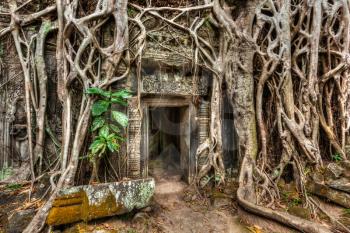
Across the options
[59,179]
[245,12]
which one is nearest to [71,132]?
[59,179]

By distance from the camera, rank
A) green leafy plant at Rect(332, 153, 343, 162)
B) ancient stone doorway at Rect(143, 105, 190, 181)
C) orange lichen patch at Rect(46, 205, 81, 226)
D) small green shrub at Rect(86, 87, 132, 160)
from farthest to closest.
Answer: ancient stone doorway at Rect(143, 105, 190, 181), green leafy plant at Rect(332, 153, 343, 162), small green shrub at Rect(86, 87, 132, 160), orange lichen patch at Rect(46, 205, 81, 226)

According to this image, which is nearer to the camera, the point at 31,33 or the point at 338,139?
the point at 31,33

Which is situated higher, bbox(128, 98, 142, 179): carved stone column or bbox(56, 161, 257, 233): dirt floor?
bbox(128, 98, 142, 179): carved stone column

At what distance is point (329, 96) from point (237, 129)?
5.36ft

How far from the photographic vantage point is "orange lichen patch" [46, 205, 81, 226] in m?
2.08

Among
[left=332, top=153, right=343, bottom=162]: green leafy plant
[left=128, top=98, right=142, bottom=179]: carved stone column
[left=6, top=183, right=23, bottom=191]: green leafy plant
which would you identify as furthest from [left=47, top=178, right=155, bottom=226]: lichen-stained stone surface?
[left=332, top=153, right=343, bottom=162]: green leafy plant

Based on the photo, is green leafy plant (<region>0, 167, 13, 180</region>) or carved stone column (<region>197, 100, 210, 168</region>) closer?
green leafy plant (<region>0, 167, 13, 180</region>)

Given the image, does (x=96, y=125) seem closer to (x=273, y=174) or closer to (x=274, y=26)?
(x=273, y=174)

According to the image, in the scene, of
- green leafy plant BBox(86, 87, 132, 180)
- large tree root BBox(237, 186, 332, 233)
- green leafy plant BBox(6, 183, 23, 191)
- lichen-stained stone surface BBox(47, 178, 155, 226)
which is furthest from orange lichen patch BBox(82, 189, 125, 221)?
large tree root BBox(237, 186, 332, 233)

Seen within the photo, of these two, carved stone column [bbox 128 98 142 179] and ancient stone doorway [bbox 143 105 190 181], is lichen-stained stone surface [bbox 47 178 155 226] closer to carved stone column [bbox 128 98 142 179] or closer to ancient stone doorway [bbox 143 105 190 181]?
carved stone column [bbox 128 98 142 179]

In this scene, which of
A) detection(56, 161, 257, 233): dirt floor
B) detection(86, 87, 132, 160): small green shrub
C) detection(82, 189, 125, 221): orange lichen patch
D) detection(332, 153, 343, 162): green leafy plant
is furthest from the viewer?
detection(332, 153, 343, 162): green leafy plant

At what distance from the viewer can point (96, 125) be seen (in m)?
2.66

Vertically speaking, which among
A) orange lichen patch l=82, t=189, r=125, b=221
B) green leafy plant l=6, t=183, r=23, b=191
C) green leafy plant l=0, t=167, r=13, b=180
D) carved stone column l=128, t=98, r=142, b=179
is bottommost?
orange lichen patch l=82, t=189, r=125, b=221

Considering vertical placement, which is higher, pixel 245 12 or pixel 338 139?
pixel 245 12
